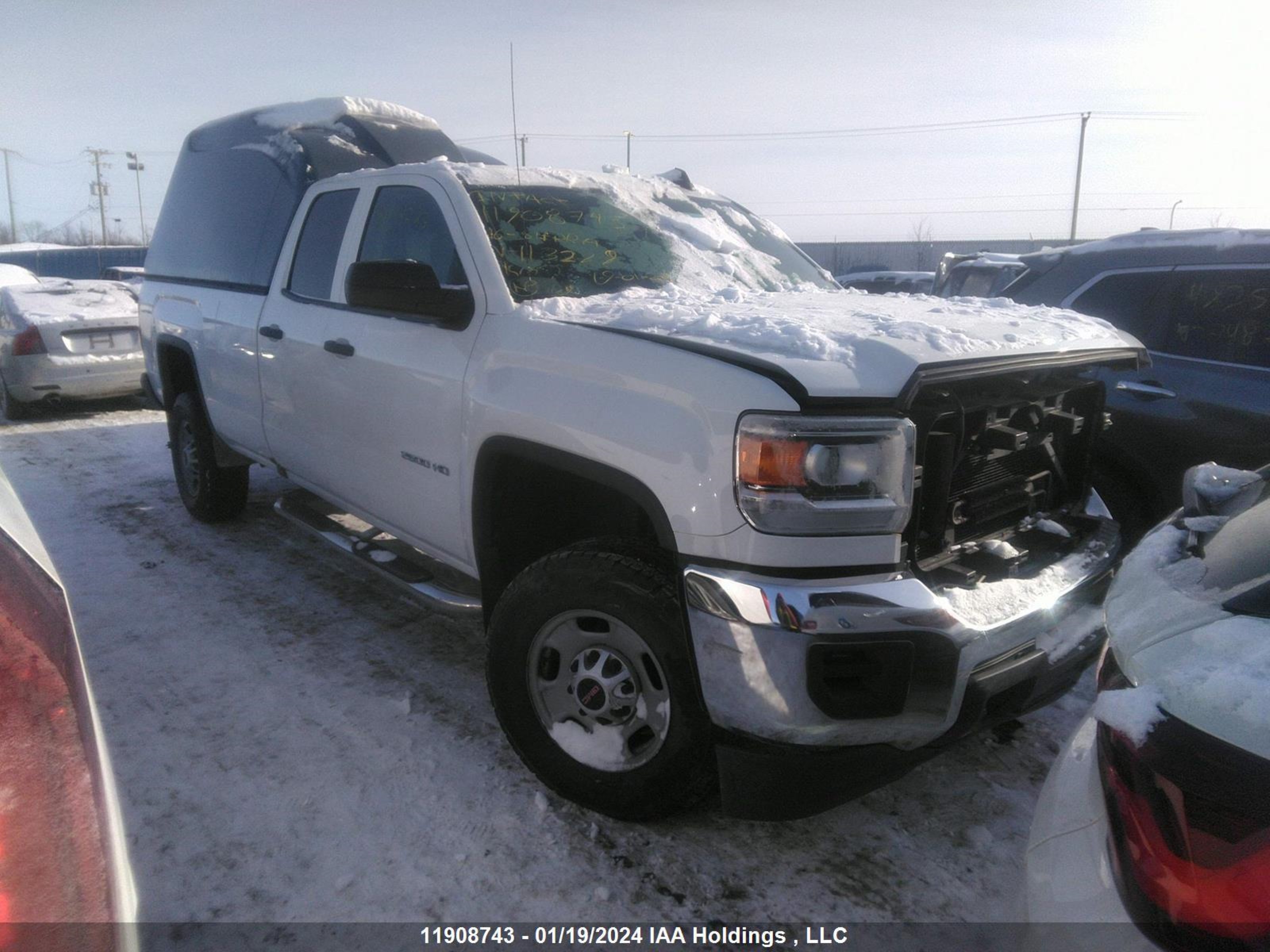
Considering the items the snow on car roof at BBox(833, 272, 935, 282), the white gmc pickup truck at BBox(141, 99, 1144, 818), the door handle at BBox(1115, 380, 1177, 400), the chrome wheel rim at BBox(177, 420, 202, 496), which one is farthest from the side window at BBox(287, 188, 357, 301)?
the snow on car roof at BBox(833, 272, 935, 282)

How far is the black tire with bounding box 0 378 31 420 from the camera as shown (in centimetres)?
921

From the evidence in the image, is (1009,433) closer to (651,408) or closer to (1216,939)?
(651,408)

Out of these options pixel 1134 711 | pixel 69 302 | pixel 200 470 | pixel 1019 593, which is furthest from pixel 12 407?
pixel 1134 711

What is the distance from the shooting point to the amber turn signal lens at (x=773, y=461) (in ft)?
6.79

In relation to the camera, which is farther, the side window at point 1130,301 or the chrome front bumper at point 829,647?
the side window at point 1130,301

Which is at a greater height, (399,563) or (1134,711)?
(1134,711)

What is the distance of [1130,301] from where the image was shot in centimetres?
443

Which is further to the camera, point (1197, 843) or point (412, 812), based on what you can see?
point (412, 812)

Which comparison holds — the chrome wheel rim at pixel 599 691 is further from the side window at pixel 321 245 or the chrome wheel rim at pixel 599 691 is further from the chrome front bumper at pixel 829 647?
the side window at pixel 321 245

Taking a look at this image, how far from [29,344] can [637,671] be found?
9.18 meters

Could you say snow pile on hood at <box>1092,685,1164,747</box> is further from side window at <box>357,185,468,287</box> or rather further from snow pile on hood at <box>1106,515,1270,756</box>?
side window at <box>357,185,468,287</box>

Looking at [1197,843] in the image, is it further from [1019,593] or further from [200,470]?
[200,470]

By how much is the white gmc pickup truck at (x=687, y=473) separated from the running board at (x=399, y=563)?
0.03 metres

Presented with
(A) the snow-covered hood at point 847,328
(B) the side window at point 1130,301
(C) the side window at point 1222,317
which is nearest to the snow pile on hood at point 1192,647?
(A) the snow-covered hood at point 847,328
